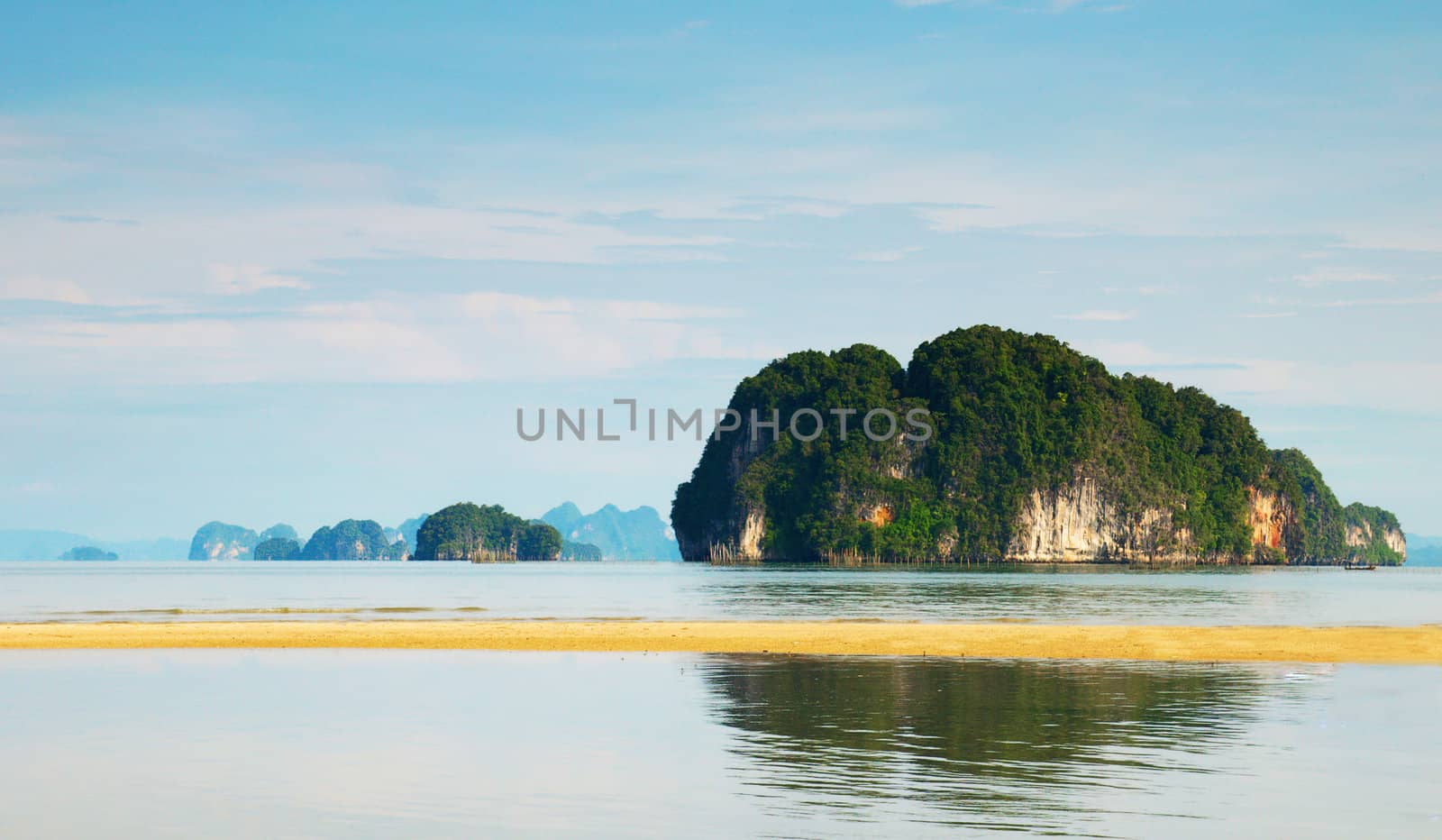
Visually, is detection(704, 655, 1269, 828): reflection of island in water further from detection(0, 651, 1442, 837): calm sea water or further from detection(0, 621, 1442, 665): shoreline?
detection(0, 621, 1442, 665): shoreline

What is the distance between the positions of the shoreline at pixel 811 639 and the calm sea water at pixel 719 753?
5149 mm

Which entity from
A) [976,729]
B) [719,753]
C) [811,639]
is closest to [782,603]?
[811,639]

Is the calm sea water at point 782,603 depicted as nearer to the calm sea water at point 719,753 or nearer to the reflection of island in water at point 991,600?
the reflection of island in water at point 991,600

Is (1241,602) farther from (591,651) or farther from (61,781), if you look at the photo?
(61,781)

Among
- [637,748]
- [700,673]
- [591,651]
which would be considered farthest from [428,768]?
[591,651]

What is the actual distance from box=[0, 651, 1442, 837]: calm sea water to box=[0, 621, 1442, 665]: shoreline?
5149 mm

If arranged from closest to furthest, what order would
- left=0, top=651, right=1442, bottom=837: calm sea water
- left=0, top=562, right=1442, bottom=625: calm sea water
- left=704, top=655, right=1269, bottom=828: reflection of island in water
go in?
left=0, top=651, right=1442, bottom=837: calm sea water → left=704, top=655, right=1269, bottom=828: reflection of island in water → left=0, top=562, right=1442, bottom=625: calm sea water

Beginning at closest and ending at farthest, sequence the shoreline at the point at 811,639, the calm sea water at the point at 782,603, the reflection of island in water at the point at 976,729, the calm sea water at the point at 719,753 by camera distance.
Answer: the calm sea water at the point at 719,753
the reflection of island in water at the point at 976,729
the shoreline at the point at 811,639
the calm sea water at the point at 782,603

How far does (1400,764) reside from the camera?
63.0 feet

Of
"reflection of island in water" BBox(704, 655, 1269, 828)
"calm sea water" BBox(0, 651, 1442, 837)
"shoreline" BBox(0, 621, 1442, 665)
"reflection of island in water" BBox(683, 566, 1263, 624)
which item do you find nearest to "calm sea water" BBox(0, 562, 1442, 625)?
"reflection of island in water" BBox(683, 566, 1263, 624)

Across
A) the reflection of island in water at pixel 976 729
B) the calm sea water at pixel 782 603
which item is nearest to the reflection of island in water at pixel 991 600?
the calm sea water at pixel 782 603

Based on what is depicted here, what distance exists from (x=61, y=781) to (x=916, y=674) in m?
18.2

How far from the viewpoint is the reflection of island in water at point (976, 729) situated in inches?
666

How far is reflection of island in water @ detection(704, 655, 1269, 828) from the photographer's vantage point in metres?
16.9
